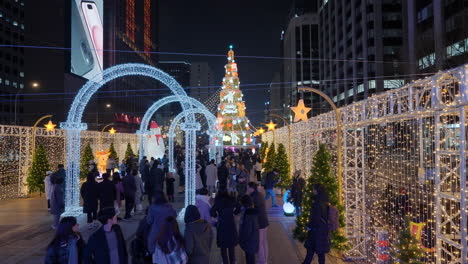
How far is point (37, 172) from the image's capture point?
1716 centimetres

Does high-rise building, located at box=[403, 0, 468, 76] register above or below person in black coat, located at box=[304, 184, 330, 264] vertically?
above

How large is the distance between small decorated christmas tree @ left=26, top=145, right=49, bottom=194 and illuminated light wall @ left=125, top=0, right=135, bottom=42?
53634 millimetres

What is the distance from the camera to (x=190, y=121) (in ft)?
45.1

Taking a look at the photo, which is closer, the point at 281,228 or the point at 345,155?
the point at 345,155

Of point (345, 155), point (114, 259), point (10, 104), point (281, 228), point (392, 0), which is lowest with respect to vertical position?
point (281, 228)

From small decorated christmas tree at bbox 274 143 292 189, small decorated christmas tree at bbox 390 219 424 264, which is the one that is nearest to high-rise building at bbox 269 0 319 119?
small decorated christmas tree at bbox 274 143 292 189

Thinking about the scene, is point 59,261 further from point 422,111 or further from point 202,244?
point 422,111

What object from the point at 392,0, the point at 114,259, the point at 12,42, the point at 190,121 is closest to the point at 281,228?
the point at 190,121

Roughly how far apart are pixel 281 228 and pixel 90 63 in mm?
37369

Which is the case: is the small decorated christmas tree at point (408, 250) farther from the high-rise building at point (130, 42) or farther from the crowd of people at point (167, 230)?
the high-rise building at point (130, 42)

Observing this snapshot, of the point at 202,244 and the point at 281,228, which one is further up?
the point at 202,244

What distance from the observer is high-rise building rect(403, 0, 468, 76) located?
2523 centimetres

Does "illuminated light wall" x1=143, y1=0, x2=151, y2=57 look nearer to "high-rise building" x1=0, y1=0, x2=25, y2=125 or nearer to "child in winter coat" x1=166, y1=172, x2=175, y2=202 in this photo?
"high-rise building" x1=0, y1=0, x2=25, y2=125

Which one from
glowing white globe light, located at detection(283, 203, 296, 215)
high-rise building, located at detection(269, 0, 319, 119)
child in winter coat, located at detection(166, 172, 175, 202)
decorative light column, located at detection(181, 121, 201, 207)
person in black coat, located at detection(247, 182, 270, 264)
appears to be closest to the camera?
person in black coat, located at detection(247, 182, 270, 264)
